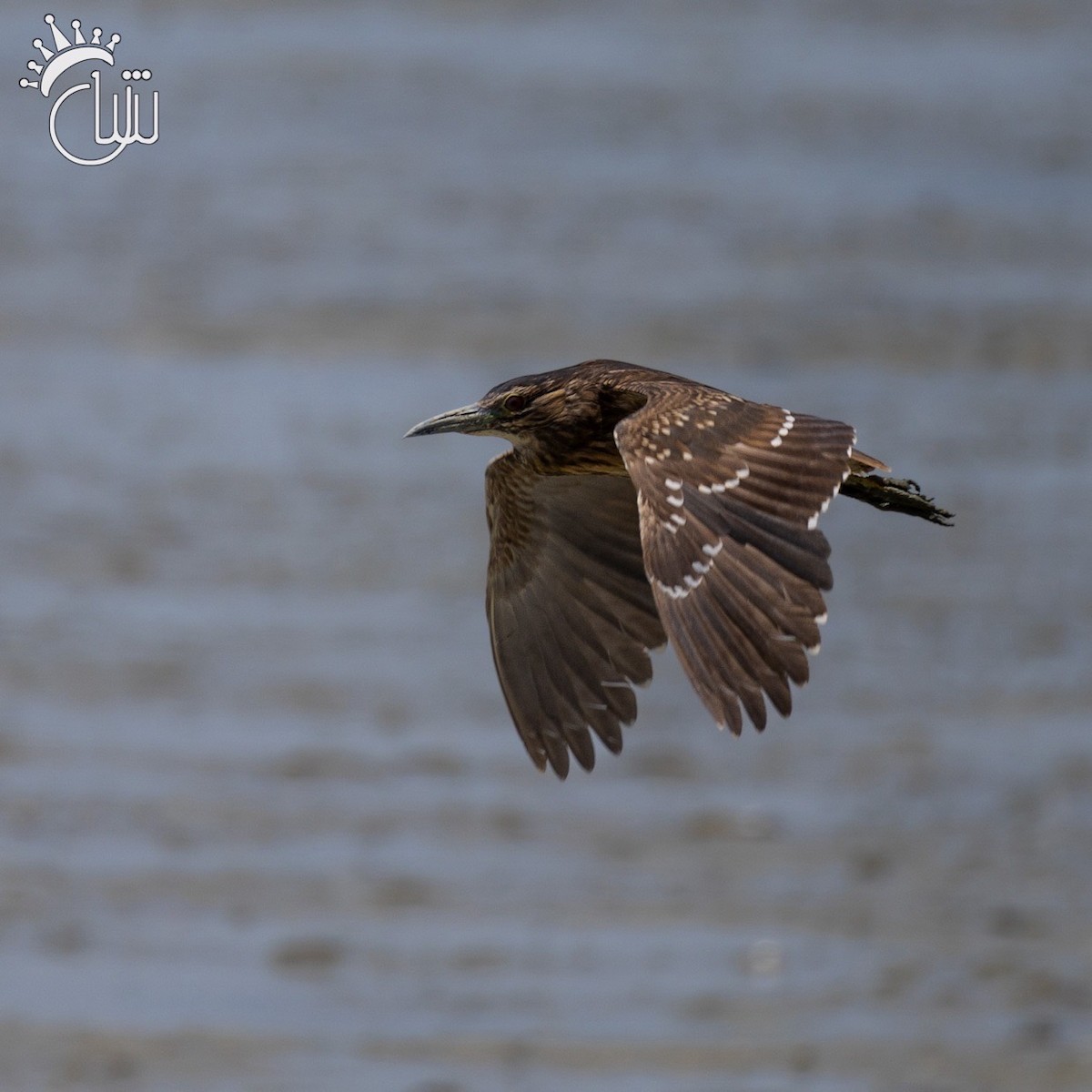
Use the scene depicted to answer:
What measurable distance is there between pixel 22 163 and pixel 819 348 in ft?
23.3

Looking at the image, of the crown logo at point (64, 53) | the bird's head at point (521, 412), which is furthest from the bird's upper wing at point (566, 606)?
the crown logo at point (64, 53)

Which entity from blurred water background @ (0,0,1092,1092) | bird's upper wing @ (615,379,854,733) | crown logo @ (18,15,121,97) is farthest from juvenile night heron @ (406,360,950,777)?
crown logo @ (18,15,121,97)

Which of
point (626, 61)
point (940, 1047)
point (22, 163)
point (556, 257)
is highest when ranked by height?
point (626, 61)

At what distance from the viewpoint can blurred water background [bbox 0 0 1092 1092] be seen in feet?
33.0

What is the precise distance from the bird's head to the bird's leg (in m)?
0.78

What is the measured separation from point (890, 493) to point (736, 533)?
100 cm

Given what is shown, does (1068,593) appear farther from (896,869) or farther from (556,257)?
(556,257)

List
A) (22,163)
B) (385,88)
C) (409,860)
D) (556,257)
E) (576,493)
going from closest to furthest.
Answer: (576,493) → (409,860) → (556,257) → (22,163) → (385,88)

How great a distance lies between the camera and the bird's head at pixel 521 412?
664cm

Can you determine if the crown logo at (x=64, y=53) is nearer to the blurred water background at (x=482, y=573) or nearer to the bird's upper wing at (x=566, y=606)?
the blurred water background at (x=482, y=573)

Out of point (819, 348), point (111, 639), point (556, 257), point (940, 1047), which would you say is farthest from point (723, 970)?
point (556, 257)

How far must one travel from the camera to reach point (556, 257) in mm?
17812

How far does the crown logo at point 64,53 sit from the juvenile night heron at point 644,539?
14.2 metres

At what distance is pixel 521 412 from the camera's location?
6691mm
